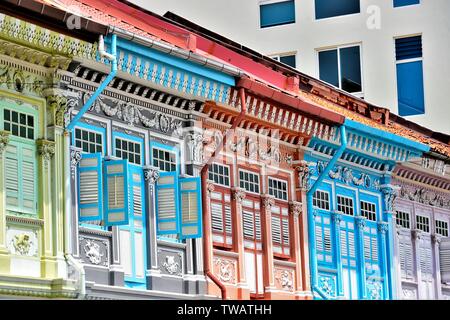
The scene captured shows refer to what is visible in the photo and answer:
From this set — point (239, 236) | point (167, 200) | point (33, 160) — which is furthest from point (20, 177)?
point (239, 236)

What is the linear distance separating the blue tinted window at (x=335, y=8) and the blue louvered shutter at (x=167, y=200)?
17051 millimetres

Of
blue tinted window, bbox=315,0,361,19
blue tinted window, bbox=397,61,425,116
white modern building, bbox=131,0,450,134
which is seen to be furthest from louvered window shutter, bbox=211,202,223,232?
blue tinted window, bbox=315,0,361,19

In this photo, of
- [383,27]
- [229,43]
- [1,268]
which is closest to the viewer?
[1,268]

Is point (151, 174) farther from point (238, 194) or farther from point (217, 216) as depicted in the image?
point (238, 194)

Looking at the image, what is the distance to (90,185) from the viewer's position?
848 inches

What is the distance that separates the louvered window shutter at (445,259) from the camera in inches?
1277

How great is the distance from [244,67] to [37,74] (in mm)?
6758

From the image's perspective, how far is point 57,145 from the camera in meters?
21.0

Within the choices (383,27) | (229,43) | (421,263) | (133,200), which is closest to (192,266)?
(133,200)

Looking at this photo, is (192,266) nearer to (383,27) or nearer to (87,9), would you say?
(87,9)

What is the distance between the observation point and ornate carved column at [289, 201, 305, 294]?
2661cm

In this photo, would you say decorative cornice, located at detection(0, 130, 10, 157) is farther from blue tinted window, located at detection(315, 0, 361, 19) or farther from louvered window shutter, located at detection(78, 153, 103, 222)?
blue tinted window, located at detection(315, 0, 361, 19)

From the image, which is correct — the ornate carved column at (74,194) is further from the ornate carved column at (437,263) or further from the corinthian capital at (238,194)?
the ornate carved column at (437,263)

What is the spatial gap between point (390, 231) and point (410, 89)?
885cm
